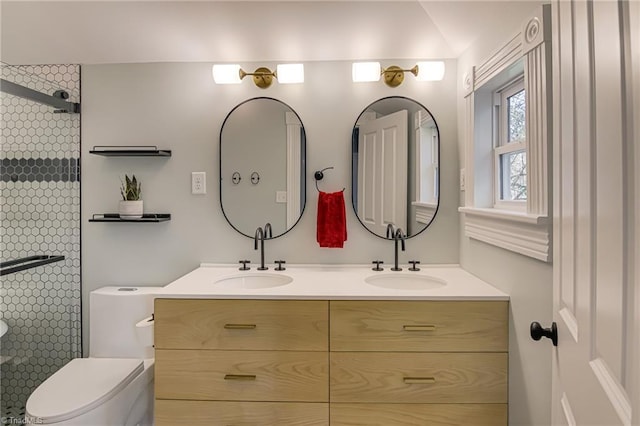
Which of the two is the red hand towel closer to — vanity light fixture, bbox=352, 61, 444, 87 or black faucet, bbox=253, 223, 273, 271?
black faucet, bbox=253, 223, 273, 271

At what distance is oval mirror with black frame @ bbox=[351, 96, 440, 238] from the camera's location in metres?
1.97

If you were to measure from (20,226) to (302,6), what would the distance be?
1822mm

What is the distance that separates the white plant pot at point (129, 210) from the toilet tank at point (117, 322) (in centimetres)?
41

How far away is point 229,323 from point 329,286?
444 millimetres

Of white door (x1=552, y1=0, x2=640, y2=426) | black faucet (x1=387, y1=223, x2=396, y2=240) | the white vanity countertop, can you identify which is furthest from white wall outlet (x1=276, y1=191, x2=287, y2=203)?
white door (x1=552, y1=0, x2=640, y2=426)

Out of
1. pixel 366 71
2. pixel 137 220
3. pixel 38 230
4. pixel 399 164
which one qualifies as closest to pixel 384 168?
pixel 399 164

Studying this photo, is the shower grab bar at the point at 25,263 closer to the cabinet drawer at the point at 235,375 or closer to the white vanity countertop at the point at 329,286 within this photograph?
the white vanity countertop at the point at 329,286

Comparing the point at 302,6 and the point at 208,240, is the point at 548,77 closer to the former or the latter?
the point at 302,6

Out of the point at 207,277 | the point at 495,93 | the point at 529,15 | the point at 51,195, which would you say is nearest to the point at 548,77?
the point at 529,15

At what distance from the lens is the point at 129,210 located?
6.36 ft

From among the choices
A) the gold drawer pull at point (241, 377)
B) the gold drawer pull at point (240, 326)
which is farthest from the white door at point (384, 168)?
the gold drawer pull at point (241, 377)

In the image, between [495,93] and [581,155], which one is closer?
[581,155]

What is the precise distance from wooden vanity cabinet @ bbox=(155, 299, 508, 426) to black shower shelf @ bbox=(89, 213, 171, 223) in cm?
62

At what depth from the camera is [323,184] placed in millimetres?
2008
